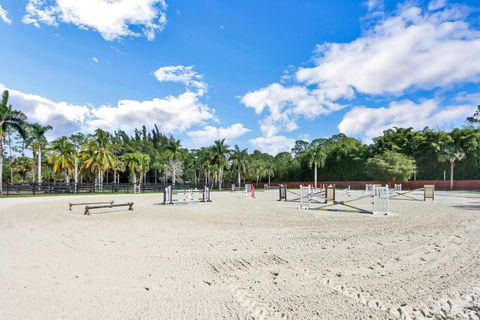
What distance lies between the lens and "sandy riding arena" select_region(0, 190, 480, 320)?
3.80 meters

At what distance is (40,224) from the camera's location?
441 inches

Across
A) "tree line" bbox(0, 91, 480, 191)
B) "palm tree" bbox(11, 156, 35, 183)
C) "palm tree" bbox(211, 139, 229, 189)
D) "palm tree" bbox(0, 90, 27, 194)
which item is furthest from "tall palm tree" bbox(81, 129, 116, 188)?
"palm tree" bbox(11, 156, 35, 183)

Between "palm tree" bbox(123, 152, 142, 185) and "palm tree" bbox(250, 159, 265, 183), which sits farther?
"palm tree" bbox(250, 159, 265, 183)

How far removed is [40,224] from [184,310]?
10.1 meters

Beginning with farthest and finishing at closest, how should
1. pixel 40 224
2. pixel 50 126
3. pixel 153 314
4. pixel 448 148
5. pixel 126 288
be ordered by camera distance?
pixel 448 148 < pixel 50 126 < pixel 40 224 < pixel 126 288 < pixel 153 314

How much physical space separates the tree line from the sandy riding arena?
34.7 meters

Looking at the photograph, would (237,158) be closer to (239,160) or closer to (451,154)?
(239,160)

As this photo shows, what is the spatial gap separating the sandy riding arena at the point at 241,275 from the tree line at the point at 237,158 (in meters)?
34.7

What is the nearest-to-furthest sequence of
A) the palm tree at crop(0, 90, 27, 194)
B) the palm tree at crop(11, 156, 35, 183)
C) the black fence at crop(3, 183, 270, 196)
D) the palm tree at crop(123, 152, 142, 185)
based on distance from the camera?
the palm tree at crop(0, 90, 27, 194), the black fence at crop(3, 183, 270, 196), the palm tree at crop(123, 152, 142, 185), the palm tree at crop(11, 156, 35, 183)

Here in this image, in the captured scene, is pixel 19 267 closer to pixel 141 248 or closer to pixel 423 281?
pixel 141 248

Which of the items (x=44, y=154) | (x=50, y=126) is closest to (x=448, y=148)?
(x=50, y=126)

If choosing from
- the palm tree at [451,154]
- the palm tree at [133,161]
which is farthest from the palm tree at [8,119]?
the palm tree at [451,154]

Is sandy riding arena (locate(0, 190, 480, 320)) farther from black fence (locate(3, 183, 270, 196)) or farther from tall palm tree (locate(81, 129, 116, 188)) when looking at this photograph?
tall palm tree (locate(81, 129, 116, 188))

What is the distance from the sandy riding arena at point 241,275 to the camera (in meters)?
3.80
